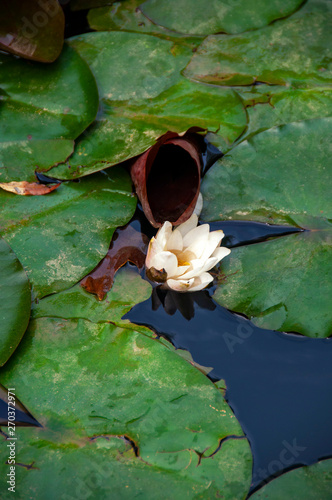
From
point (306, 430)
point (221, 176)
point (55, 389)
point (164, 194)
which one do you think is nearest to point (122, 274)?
point (164, 194)

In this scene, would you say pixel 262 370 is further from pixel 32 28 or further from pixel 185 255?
pixel 32 28

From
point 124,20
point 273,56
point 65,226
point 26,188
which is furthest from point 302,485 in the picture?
point 124,20

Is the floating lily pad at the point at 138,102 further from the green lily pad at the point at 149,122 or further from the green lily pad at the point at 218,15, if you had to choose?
the green lily pad at the point at 218,15

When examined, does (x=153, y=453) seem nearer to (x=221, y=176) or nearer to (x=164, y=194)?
(x=164, y=194)

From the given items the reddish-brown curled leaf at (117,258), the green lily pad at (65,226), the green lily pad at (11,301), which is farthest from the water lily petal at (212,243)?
the green lily pad at (11,301)

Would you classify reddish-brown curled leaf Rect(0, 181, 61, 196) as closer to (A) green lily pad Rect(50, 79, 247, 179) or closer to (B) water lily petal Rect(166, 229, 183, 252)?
(A) green lily pad Rect(50, 79, 247, 179)

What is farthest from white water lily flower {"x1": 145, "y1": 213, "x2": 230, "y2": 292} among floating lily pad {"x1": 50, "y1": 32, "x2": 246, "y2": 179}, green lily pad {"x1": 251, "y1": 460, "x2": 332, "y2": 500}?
green lily pad {"x1": 251, "y1": 460, "x2": 332, "y2": 500}
